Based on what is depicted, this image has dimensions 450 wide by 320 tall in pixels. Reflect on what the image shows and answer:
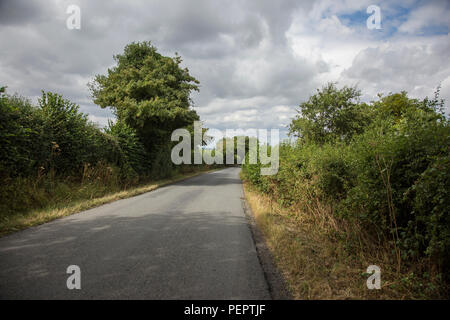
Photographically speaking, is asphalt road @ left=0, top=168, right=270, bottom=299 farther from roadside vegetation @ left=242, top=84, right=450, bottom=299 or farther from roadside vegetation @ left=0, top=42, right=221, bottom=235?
roadside vegetation @ left=0, top=42, right=221, bottom=235

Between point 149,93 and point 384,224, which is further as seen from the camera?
point 149,93

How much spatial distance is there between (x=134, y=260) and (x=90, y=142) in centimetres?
953

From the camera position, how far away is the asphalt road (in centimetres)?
283

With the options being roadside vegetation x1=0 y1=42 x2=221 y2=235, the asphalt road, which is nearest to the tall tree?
roadside vegetation x1=0 y1=42 x2=221 y2=235

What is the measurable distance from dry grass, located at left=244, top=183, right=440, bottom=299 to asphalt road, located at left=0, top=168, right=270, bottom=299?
0.48m

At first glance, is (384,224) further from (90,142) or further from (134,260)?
(90,142)

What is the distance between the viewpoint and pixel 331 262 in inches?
152

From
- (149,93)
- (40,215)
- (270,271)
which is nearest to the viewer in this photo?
(270,271)

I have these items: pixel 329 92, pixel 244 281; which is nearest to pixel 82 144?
pixel 244 281

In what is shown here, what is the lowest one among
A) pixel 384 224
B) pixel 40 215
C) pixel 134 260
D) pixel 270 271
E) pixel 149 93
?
pixel 270 271

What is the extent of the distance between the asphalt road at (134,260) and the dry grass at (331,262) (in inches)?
19.1

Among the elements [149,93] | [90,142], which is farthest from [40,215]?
[149,93]

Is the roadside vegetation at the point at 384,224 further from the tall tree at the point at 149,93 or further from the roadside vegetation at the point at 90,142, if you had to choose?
the tall tree at the point at 149,93

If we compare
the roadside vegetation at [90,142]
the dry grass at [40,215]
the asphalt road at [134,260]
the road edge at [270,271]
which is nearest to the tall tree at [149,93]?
the roadside vegetation at [90,142]
